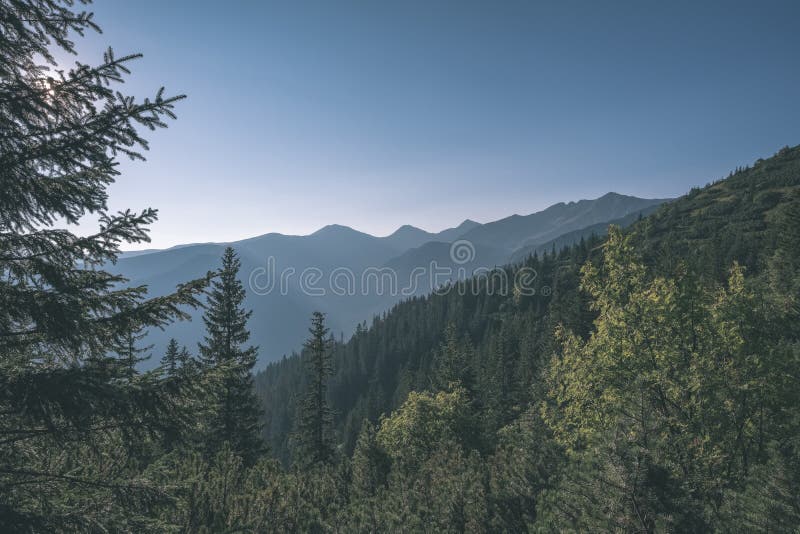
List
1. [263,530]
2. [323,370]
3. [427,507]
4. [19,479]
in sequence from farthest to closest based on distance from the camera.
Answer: [323,370]
[427,507]
[263,530]
[19,479]

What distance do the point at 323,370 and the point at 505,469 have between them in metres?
19.4

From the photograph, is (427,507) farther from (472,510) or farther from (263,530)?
(263,530)

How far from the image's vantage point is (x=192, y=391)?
17.1 ft

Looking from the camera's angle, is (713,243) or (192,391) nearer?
(192,391)

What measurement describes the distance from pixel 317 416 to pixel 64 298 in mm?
24919

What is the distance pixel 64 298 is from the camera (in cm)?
480

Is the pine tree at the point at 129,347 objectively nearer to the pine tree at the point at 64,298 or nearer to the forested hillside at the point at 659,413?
the pine tree at the point at 64,298

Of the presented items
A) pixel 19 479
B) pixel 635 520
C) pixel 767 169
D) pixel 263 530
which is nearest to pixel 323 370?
pixel 263 530

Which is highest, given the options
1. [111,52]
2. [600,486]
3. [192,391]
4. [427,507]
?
[111,52]

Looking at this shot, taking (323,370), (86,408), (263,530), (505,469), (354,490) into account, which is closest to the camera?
(86,408)

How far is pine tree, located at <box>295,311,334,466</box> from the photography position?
88.6 feet

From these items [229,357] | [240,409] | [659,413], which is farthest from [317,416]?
[659,413]

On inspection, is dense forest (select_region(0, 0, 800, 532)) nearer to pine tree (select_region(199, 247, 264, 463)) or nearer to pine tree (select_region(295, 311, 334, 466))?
pine tree (select_region(199, 247, 264, 463))

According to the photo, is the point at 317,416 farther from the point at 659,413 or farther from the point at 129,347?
the point at 659,413
